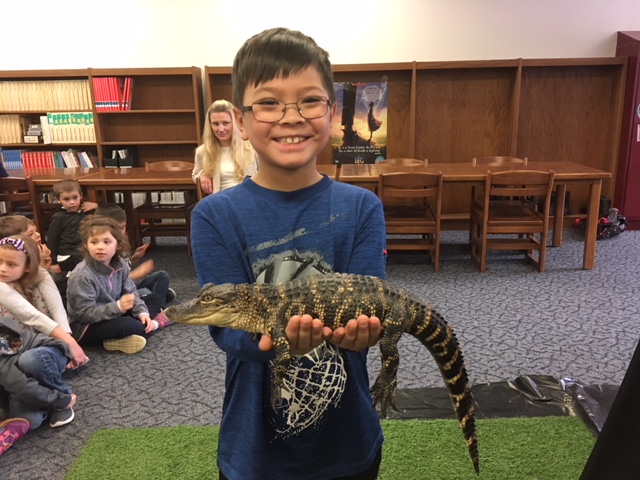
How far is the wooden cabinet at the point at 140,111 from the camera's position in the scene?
6531mm

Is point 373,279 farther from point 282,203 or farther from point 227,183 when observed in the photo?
point 227,183

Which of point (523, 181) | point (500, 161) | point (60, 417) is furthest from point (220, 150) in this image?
point (500, 161)

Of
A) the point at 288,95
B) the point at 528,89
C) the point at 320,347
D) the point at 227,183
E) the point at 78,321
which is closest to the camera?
the point at 288,95

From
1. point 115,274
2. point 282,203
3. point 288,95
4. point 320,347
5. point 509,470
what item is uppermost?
point 288,95

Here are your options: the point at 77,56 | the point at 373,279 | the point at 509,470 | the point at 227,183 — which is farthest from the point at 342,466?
the point at 77,56

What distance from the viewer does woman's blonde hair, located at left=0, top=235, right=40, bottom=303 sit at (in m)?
2.83

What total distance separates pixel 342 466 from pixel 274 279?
1.67 feet

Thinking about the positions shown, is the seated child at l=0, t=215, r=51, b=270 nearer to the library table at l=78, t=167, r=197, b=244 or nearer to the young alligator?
the library table at l=78, t=167, r=197, b=244

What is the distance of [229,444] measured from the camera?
4.26 feet

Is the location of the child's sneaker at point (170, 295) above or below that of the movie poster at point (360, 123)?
below

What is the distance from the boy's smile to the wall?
589cm

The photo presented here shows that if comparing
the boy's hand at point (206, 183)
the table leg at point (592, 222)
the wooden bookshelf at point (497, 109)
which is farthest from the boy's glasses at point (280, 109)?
the wooden bookshelf at point (497, 109)

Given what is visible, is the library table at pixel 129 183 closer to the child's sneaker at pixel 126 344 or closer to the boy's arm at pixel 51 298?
the child's sneaker at pixel 126 344

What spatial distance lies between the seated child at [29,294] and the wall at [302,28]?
182 inches
